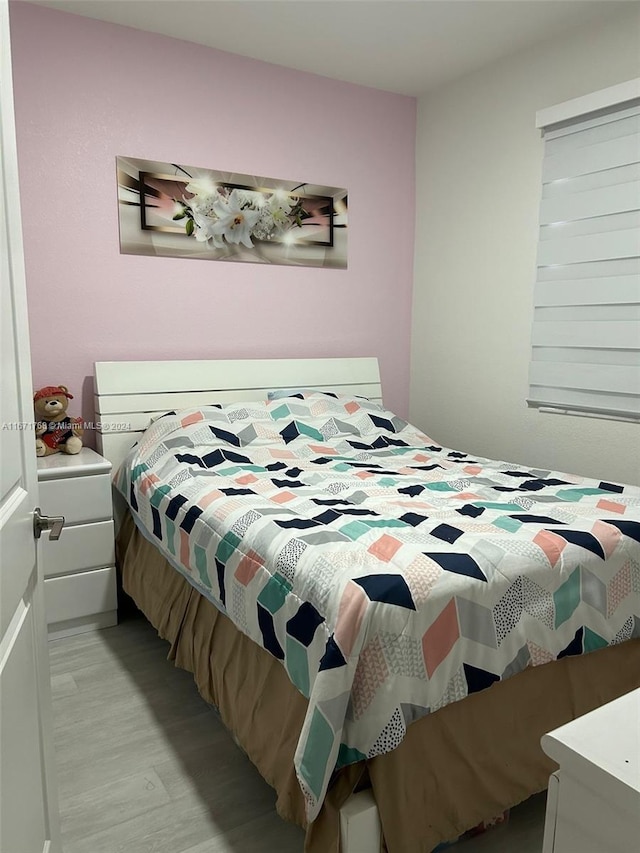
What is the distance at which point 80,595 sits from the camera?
8.80 ft

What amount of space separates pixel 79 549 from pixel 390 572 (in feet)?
5.47

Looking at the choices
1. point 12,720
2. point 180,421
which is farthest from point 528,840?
point 180,421

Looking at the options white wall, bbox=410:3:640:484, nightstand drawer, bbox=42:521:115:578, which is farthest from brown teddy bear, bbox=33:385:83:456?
white wall, bbox=410:3:640:484

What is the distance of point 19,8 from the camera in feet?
8.82

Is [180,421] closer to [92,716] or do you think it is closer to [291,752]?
[92,716]

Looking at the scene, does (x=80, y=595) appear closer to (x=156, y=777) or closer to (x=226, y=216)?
(x=156, y=777)

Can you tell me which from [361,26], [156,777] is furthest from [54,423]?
[361,26]

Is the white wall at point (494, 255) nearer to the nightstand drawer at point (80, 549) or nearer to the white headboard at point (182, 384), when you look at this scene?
the white headboard at point (182, 384)

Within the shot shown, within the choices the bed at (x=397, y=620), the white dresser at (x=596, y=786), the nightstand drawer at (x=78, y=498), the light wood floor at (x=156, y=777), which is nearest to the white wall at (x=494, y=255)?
the bed at (x=397, y=620)

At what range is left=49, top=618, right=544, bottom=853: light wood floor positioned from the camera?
161 cm

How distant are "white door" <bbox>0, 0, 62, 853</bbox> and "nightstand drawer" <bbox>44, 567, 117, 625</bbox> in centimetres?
140

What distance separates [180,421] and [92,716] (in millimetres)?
1239

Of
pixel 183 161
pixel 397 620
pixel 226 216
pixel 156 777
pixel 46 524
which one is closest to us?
pixel 46 524

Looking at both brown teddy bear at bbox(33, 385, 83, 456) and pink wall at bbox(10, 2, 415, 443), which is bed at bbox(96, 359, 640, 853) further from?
pink wall at bbox(10, 2, 415, 443)
